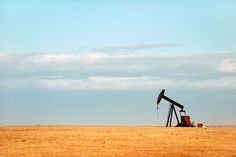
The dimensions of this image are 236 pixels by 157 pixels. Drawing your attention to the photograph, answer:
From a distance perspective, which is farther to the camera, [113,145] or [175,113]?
[175,113]

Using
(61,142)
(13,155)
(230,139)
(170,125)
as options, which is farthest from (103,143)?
(170,125)

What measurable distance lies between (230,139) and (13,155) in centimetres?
2494

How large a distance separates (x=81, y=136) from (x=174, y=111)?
99.9 ft

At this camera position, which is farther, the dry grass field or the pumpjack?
the pumpjack

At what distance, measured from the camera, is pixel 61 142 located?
46.0 meters

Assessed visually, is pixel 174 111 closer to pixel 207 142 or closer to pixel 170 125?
pixel 170 125

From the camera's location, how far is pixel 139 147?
43.2m

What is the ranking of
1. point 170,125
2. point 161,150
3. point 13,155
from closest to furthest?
point 13,155 < point 161,150 < point 170,125

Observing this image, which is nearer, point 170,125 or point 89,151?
point 89,151

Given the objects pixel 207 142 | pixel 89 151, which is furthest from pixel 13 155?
pixel 207 142

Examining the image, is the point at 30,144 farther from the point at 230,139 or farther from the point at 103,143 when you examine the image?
the point at 230,139

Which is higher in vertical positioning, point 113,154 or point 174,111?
point 174,111

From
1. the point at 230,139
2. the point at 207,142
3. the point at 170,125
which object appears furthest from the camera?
the point at 170,125

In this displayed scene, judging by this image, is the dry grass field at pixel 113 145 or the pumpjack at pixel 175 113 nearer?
the dry grass field at pixel 113 145
